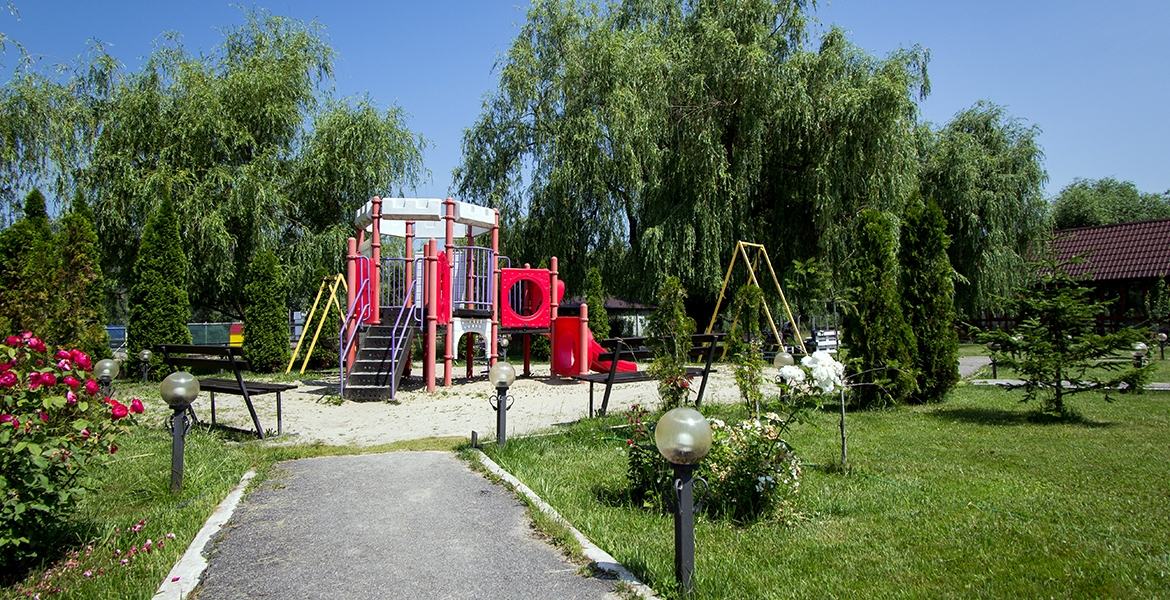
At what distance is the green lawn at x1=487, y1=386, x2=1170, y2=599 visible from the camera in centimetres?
313

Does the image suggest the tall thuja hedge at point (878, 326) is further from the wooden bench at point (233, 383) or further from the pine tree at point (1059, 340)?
the wooden bench at point (233, 383)

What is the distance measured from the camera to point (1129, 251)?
28.3 m

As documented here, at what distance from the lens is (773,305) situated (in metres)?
17.0

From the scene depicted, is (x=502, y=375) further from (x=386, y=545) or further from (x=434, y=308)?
(x=434, y=308)

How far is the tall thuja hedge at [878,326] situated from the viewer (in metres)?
8.77

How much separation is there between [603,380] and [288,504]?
390cm

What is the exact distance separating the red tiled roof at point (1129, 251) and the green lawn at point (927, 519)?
A: 2552 centimetres

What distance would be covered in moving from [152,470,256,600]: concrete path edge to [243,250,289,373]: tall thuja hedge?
12.1 meters

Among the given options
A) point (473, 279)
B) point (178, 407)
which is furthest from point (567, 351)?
point (178, 407)

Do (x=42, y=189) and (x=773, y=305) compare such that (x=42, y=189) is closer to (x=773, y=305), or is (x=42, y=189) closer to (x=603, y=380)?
(x=603, y=380)

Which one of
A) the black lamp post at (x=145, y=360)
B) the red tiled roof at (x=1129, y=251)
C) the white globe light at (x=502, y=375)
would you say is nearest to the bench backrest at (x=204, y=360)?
the white globe light at (x=502, y=375)

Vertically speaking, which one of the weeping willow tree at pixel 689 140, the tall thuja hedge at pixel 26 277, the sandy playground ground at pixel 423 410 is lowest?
the sandy playground ground at pixel 423 410

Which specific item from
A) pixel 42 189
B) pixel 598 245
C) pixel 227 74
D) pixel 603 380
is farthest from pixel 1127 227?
pixel 42 189

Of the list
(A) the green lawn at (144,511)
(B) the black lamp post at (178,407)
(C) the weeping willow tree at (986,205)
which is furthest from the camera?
(C) the weeping willow tree at (986,205)
